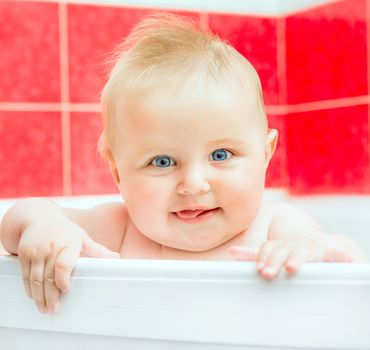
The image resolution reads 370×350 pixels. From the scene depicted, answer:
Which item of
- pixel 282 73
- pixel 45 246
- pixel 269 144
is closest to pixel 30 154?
pixel 282 73

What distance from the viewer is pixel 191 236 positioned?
1056 mm

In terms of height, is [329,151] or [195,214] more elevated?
[195,214]

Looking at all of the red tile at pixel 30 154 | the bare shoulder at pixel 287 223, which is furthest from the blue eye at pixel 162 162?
the red tile at pixel 30 154

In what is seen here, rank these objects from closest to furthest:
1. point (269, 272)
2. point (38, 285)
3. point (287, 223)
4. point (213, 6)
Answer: point (269, 272) → point (38, 285) → point (287, 223) → point (213, 6)

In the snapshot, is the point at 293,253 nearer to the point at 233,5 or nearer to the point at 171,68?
the point at 171,68

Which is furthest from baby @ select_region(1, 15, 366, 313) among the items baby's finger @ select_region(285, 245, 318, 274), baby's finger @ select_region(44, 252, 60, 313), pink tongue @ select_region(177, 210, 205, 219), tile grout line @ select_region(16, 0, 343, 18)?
tile grout line @ select_region(16, 0, 343, 18)

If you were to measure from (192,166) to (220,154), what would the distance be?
5cm

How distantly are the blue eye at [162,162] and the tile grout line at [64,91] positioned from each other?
3.71ft

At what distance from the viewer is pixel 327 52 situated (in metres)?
2.15

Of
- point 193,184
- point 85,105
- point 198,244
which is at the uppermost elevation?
point 193,184

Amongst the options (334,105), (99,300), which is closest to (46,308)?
(99,300)

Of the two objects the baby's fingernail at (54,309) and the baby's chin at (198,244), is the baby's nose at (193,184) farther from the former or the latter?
the baby's fingernail at (54,309)

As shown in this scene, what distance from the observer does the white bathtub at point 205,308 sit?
708 mm

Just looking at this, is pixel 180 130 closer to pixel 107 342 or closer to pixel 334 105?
pixel 107 342
